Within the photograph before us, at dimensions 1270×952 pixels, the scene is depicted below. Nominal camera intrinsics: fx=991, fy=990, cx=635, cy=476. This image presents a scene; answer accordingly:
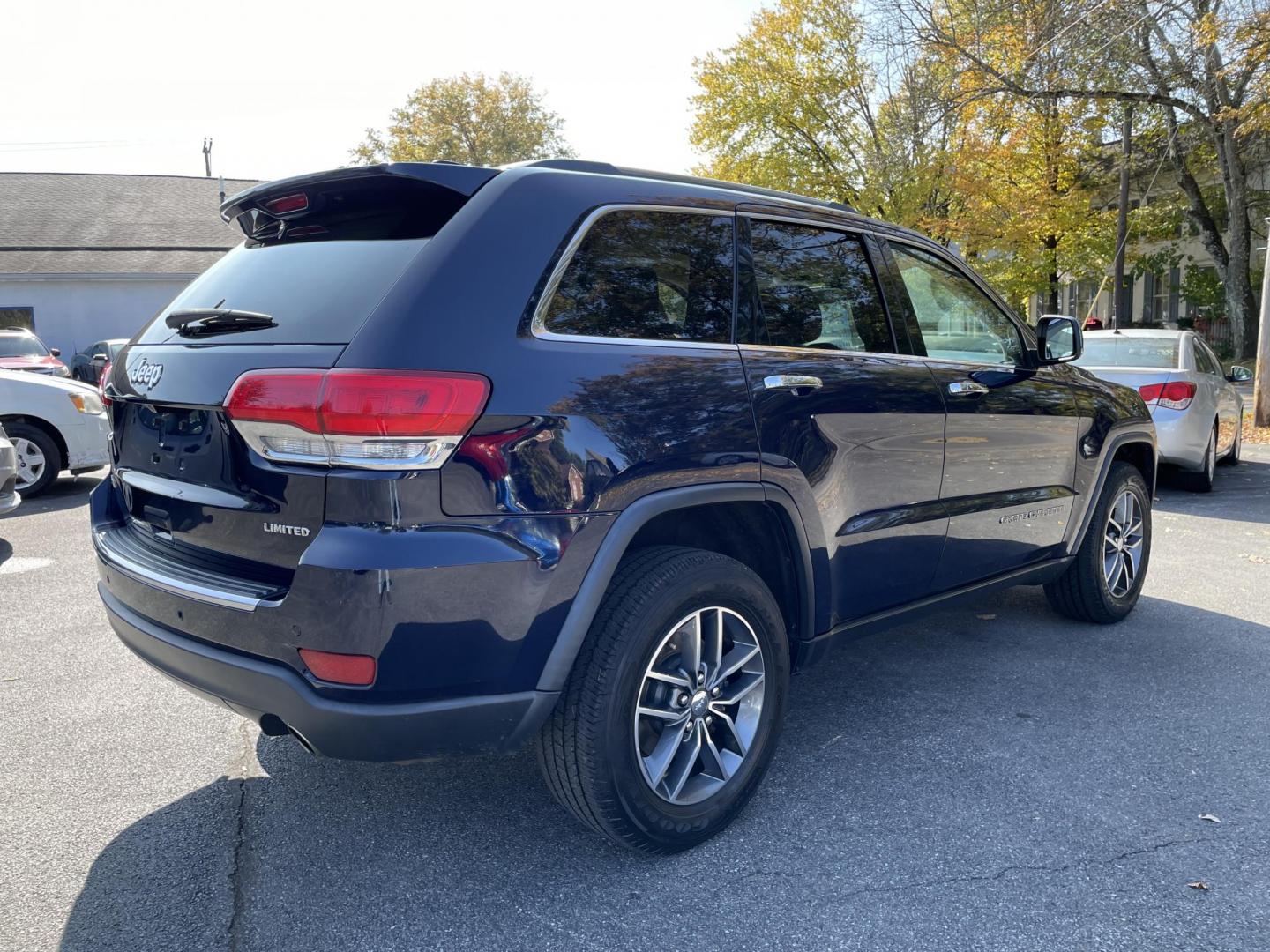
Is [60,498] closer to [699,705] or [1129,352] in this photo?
[699,705]

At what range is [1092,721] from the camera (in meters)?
3.75

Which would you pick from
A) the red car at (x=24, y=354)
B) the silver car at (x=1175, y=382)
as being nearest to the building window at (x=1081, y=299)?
the silver car at (x=1175, y=382)

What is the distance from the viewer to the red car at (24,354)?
543 inches

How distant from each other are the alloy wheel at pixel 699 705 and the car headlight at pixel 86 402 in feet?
26.4

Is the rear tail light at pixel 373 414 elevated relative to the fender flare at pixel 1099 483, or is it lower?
elevated

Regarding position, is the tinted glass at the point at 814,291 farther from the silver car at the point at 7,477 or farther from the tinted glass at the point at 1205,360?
the tinted glass at the point at 1205,360

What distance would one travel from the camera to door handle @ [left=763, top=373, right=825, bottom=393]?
296 centimetres

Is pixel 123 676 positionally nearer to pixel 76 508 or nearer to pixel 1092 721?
pixel 1092 721

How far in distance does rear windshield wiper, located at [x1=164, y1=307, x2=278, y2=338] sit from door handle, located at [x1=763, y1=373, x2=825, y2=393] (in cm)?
140

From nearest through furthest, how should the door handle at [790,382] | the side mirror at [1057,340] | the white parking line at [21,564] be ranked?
the door handle at [790,382] → the side mirror at [1057,340] → the white parking line at [21,564]

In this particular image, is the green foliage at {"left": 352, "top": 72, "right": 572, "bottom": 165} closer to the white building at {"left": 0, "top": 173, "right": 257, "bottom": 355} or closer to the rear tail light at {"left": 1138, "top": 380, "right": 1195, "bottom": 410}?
the white building at {"left": 0, "top": 173, "right": 257, "bottom": 355}

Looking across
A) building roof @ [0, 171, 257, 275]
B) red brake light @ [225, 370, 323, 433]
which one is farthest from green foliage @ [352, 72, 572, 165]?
red brake light @ [225, 370, 323, 433]

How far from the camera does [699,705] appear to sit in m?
2.84

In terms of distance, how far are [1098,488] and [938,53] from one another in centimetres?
1266
